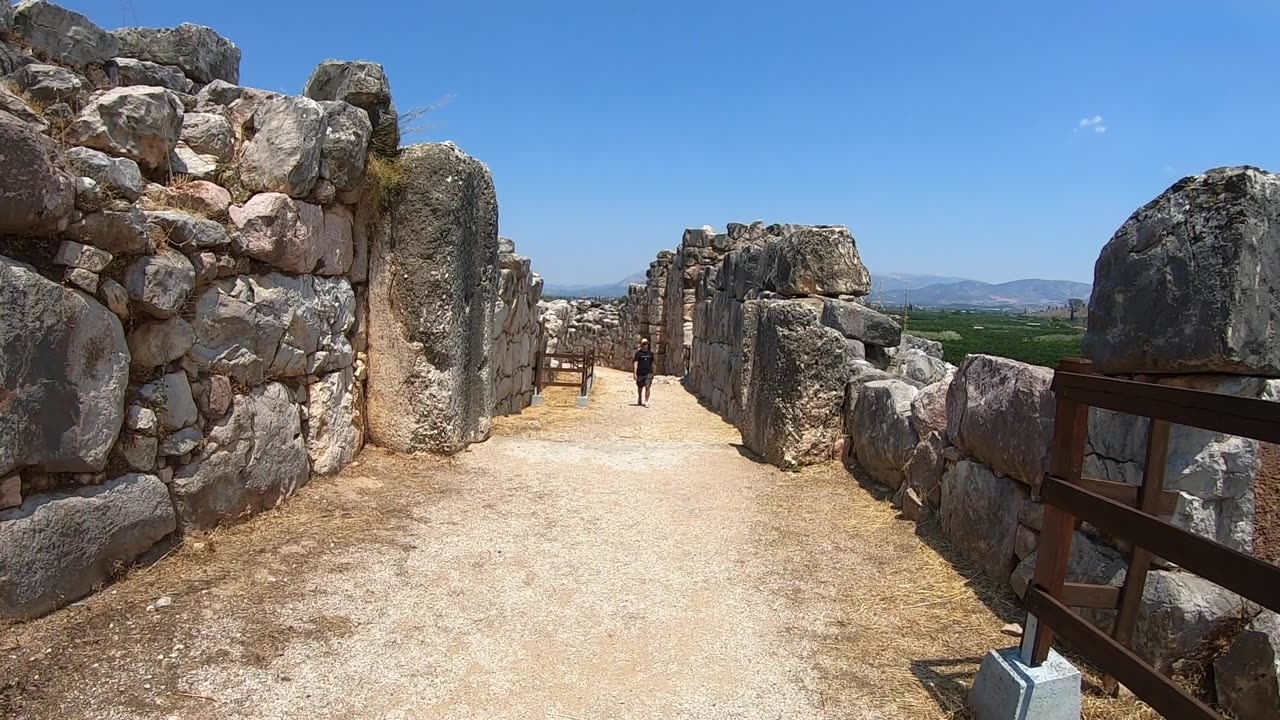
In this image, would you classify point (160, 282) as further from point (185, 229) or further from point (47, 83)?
point (47, 83)

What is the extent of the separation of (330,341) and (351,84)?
2119mm

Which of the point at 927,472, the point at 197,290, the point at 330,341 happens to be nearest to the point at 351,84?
the point at 330,341

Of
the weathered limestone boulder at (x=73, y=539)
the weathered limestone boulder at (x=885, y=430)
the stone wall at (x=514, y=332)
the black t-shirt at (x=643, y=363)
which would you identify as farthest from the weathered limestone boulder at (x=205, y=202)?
the black t-shirt at (x=643, y=363)

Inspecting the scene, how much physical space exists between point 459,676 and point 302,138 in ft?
12.9

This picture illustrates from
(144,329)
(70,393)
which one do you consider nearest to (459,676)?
(70,393)

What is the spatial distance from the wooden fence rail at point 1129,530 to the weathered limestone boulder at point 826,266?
578 centimetres

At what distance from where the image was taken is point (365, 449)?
21.4ft

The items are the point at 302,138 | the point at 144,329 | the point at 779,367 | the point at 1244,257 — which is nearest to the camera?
the point at 1244,257

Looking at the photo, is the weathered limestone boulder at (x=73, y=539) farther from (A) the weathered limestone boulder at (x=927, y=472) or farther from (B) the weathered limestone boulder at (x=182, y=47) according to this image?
(A) the weathered limestone boulder at (x=927, y=472)

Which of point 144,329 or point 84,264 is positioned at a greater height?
point 84,264

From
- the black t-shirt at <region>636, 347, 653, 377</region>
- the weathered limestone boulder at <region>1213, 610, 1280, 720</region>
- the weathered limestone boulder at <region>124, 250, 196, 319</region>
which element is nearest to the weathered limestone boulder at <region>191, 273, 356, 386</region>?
the weathered limestone boulder at <region>124, 250, 196, 319</region>

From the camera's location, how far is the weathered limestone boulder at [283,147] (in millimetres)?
5145

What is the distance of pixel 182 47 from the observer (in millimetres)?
5773

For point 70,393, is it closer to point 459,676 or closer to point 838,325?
point 459,676
